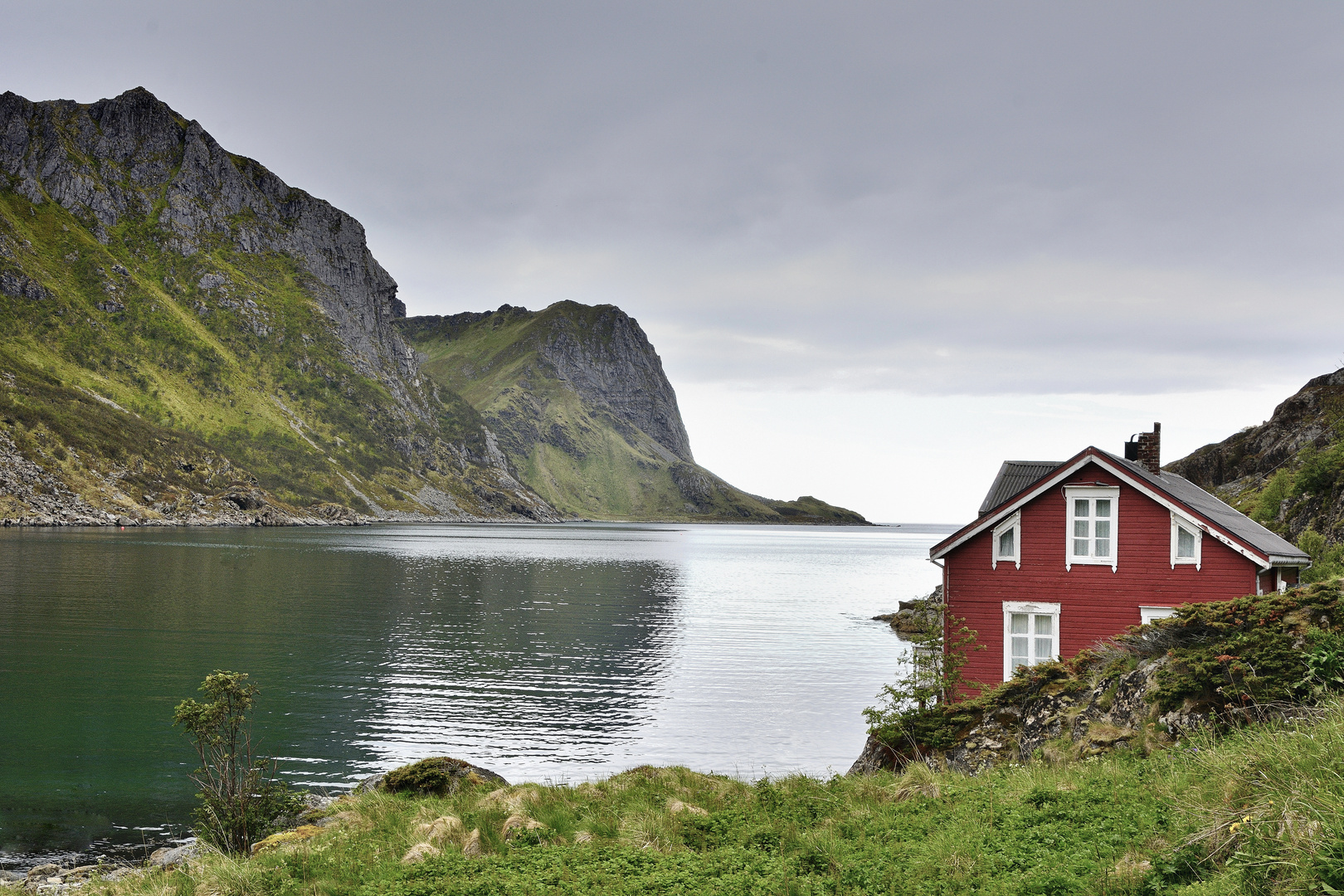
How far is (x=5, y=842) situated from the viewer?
65.2 feet

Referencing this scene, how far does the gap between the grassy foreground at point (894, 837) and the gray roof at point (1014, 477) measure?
19.7 meters

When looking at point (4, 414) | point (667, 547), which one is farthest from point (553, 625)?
point (4, 414)

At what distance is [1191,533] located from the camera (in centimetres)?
2567

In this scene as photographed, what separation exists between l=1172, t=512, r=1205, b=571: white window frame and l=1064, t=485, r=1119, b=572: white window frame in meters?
1.57

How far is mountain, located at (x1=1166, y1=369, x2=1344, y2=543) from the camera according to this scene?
1924 inches

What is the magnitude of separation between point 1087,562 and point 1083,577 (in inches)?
20.4

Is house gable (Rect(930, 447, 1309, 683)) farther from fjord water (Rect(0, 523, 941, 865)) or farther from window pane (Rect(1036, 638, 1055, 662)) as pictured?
fjord water (Rect(0, 523, 941, 865))

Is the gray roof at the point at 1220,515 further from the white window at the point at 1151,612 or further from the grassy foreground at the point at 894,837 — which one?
the grassy foreground at the point at 894,837

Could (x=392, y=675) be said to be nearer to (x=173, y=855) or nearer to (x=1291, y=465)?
(x=173, y=855)

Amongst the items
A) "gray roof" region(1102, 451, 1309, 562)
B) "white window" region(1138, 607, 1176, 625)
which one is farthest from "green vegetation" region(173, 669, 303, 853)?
"gray roof" region(1102, 451, 1309, 562)

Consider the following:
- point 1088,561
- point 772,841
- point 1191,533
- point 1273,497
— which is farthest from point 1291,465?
point 772,841

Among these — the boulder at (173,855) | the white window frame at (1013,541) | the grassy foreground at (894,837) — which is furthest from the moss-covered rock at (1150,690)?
the boulder at (173,855)

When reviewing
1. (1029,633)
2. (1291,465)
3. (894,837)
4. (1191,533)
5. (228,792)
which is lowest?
(228,792)

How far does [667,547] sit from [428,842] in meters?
182
